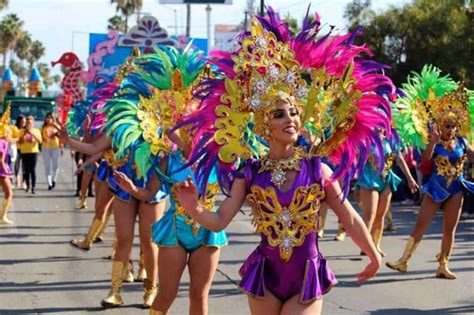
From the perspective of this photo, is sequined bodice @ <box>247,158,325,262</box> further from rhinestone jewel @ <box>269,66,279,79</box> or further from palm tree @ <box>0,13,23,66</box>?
palm tree @ <box>0,13,23,66</box>

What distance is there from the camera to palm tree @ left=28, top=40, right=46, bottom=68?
122m

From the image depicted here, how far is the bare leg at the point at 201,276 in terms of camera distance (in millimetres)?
6547

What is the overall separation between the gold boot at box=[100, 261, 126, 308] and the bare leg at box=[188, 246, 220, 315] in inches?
81.1

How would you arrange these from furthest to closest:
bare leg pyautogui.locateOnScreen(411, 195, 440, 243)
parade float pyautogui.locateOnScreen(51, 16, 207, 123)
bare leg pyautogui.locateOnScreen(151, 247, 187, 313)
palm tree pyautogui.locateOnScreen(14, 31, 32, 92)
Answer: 1. palm tree pyautogui.locateOnScreen(14, 31, 32, 92)
2. parade float pyautogui.locateOnScreen(51, 16, 207, 123)
3. bare leg pyautogui.locateOnScreen(411, 195, 440, 243)
4. bare leg pyautogui.locateOnScreen(151, 247, 187, 313)

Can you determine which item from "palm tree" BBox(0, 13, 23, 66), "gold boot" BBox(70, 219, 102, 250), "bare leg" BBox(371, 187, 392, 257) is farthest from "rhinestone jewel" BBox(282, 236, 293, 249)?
"palm tree" BBox(0, 13, 23, 66)

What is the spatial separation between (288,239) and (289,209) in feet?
0.53

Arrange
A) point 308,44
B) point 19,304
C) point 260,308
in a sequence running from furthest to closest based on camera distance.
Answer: point 19,304 → point 308,44 → point 260,308

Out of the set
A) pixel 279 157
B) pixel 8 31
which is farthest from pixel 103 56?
pixel 8 31

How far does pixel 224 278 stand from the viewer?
1059 centimetres

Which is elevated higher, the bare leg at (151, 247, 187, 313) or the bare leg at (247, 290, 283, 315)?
the bare leg at (247, 290, 283, 315)

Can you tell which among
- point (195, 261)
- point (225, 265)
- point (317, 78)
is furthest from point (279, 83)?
point (225, 265)

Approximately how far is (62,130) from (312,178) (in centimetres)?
309

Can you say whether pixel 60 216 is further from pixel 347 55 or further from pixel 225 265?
pixel 347 55

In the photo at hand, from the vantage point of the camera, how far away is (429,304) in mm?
9156
